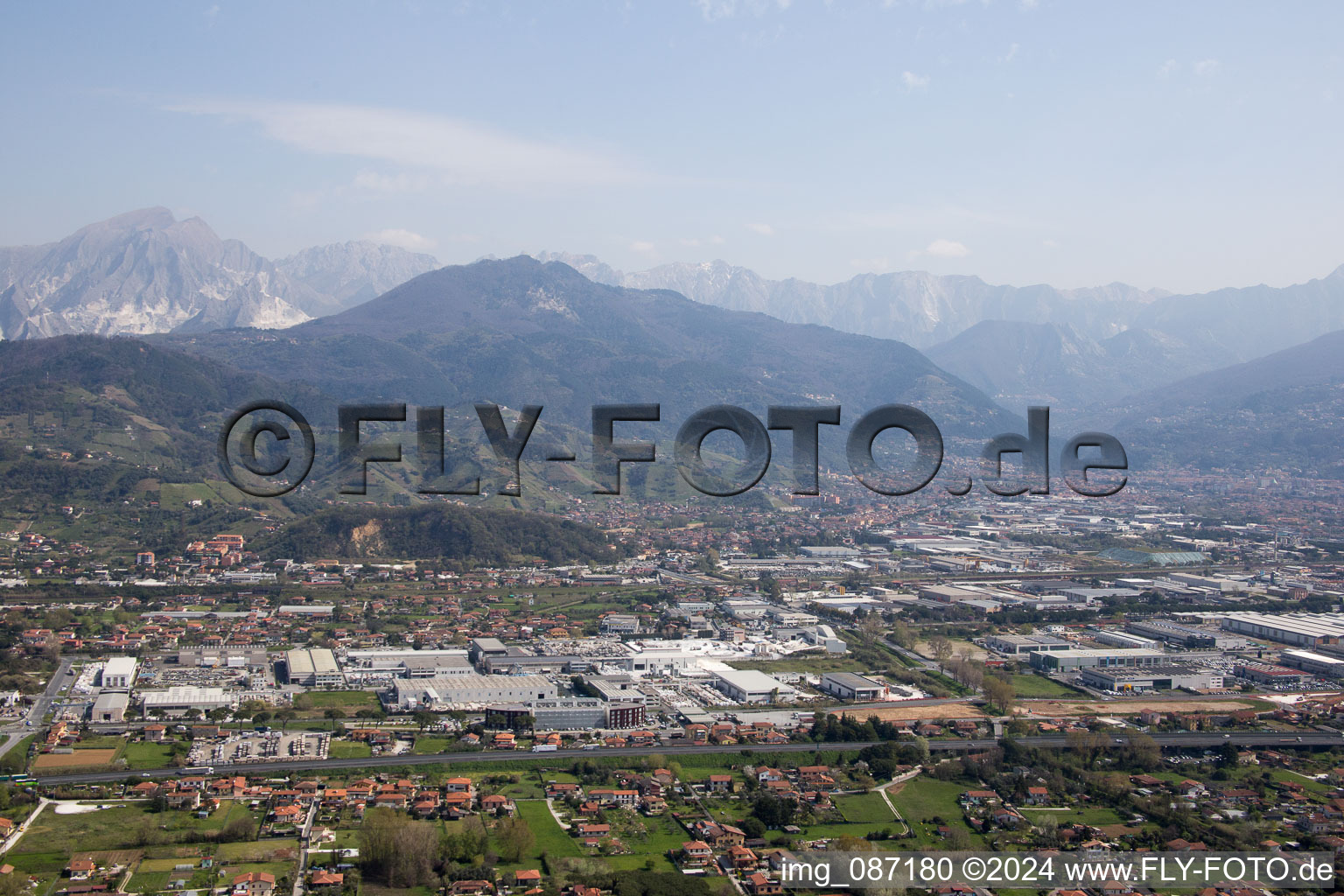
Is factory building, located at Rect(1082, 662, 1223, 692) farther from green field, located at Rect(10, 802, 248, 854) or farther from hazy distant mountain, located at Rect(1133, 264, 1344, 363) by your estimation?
hazy distant mountain, located at Rect(1133, 264, 1344, 363)

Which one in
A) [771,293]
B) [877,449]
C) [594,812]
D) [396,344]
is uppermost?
[771,293]

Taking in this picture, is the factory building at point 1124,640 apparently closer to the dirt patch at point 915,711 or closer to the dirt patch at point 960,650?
the dirt patch at point 960,650

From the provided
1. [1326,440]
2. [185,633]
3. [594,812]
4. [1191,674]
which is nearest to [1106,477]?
[1326,440]

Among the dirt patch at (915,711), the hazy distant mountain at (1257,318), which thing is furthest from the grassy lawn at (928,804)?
the hazy distant mountain at (1257,318)

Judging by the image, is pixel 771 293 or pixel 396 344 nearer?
pixel 396 344

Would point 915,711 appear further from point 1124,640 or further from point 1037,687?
point 1124,640

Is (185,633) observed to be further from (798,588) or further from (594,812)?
(798,588)
